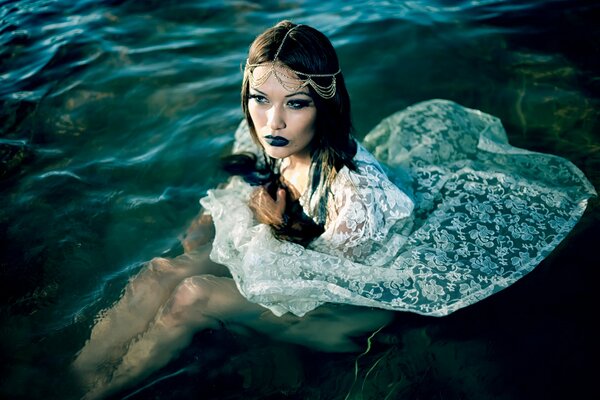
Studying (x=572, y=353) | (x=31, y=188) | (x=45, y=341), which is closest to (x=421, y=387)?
(x=572, y=353)

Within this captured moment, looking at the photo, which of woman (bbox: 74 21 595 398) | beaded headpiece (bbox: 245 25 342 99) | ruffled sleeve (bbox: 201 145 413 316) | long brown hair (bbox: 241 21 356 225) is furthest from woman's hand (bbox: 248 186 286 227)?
beaded headpiece (bbox: 245 25 342 99)

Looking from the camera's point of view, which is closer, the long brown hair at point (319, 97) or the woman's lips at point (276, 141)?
the long brown hair at point (319, 97)

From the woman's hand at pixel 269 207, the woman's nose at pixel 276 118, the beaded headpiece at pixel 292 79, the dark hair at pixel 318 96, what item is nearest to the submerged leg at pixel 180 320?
the woman's hand at pixel 269 207

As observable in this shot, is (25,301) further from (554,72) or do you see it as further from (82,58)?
(554,72)

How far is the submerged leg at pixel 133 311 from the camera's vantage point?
2.86m

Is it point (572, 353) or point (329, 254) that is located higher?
point (329, 254)

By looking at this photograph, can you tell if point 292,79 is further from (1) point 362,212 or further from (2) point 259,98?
(1) point 362,212

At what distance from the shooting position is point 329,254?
3016 millimetres

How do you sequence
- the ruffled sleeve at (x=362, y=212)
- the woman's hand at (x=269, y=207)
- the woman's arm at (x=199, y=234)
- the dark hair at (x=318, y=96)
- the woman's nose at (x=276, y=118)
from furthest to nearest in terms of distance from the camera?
the woman's arm at (x=199, y=234), the woman's hand at (x=269, y=207), the ruffled sleeve at (x=362, y=212), the woman's nose at (x=276, y=118), the dark hair at (x=318, y=96)

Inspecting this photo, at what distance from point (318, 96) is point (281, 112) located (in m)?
0.23

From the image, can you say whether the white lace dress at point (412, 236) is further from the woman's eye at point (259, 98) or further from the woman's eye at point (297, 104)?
the woman's eye at point (259, 98)

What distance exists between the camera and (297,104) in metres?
2.76

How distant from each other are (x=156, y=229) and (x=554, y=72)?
4436 millimetres

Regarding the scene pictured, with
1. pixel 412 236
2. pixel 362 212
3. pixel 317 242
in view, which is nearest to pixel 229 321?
pixel 317 242
